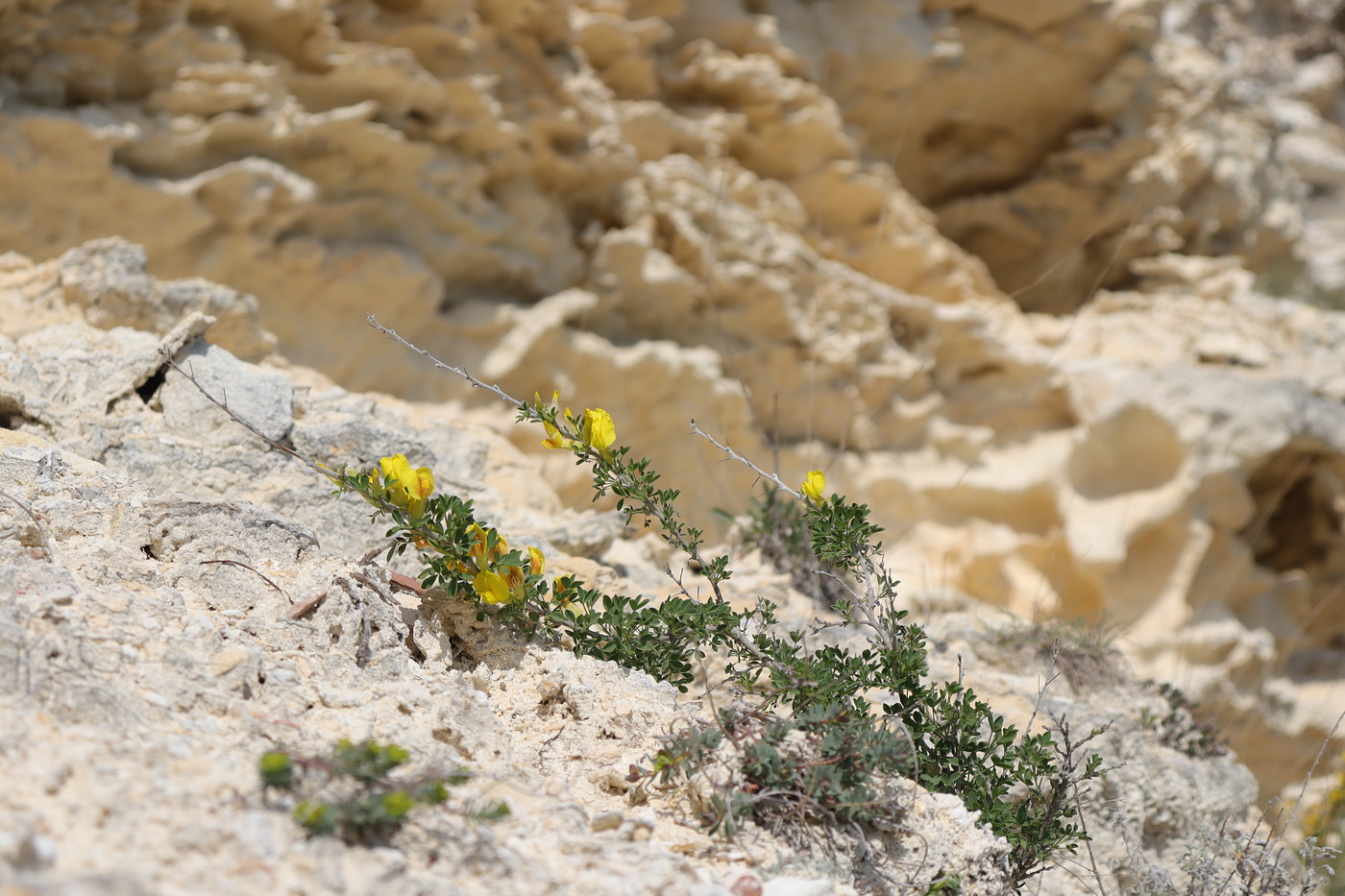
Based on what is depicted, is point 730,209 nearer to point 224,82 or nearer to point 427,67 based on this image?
point 427,67

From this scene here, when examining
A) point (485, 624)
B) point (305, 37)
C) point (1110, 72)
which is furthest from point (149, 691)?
point (1110, 72)

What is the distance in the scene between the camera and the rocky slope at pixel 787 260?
4.25m

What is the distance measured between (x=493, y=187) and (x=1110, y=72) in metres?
5.05

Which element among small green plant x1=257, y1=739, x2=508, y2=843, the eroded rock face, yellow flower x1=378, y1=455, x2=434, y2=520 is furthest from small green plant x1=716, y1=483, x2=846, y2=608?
small green plant x1=257, y1=739, x2=508, y2=843

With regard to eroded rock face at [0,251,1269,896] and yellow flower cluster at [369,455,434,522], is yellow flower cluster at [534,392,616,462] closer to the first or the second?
yellow flower cluster at [369,455,434,522]

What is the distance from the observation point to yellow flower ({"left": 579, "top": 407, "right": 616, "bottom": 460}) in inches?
78.8

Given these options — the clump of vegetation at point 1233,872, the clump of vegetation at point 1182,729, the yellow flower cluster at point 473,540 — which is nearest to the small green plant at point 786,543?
the clump of vegetation at point 1182,729

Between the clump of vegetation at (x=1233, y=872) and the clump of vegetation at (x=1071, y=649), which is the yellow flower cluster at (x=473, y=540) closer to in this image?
the clump of vegetation at (x=1233, y=872)

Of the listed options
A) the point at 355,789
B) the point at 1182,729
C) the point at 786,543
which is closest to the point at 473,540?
the point at 355,789

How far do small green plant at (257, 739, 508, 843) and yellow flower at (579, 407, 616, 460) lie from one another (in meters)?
0.76

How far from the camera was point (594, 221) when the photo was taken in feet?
19.3

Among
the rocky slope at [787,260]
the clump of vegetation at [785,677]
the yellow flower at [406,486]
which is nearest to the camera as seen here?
the clump of vegetation at [785,677]

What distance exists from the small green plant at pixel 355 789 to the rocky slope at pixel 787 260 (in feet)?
4.30

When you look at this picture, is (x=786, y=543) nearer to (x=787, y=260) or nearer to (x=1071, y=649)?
(x=1071, y=649)
